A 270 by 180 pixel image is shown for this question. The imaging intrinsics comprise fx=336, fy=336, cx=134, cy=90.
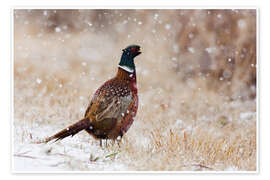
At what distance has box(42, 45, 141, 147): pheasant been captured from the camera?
93.0 inches

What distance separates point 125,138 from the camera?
98.7 inches

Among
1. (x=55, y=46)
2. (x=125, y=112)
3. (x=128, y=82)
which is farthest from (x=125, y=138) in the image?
(x=55, y=46)

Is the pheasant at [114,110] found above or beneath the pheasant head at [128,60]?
beneath

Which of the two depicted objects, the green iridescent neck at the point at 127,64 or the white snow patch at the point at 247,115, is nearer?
the green iridescent neck at the point at 127,64

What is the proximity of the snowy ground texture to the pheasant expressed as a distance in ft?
0.38

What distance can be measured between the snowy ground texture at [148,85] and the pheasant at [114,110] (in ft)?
0.38

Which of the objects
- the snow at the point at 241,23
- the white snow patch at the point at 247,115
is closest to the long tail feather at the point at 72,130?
the white snow patch at the point at 247,115

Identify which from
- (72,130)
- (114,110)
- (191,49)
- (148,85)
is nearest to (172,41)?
(191,49)

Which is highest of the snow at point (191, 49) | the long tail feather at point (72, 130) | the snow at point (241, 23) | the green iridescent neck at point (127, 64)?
the snow at point (241, 23)

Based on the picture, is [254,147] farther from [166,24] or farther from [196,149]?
[166,24]

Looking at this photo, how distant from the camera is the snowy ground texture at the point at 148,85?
7.94 feet

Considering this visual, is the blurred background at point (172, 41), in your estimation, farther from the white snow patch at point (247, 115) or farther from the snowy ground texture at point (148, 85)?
the white snow patch at point (247, 115)
